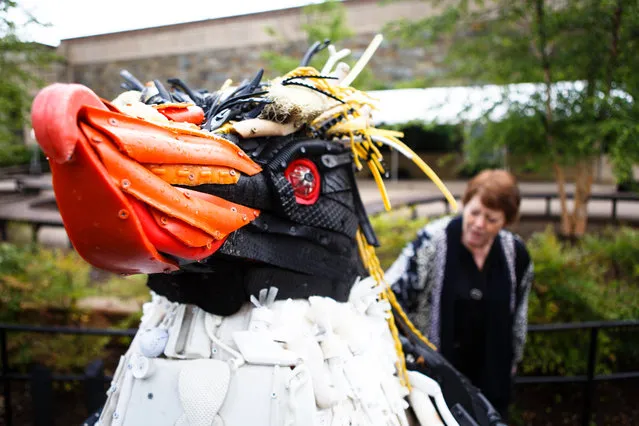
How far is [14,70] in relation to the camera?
136 inches

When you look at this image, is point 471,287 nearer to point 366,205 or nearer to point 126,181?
point 126,181

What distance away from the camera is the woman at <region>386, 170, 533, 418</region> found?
182 centimetres

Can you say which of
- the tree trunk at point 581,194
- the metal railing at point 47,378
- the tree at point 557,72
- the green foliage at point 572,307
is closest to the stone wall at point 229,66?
the tree at point 557,72

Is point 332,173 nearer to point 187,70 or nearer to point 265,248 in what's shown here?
point 265,248

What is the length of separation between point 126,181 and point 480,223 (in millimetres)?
1412

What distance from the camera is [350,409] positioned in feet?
2.85

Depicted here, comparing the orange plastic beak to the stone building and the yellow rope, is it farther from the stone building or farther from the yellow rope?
the stone building

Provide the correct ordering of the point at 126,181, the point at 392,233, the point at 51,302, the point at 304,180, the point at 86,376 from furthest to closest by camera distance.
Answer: the point at 392,233
the point at 51,302
the point at 86,376
the point at 304,180
the point at 126,181

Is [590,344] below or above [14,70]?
below

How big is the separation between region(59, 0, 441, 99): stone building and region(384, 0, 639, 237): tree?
3.26m

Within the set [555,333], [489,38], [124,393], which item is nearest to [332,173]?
[124,393]

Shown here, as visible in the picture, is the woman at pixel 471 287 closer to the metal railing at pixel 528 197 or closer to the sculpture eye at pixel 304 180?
the sculpture eye at pixel 304 180

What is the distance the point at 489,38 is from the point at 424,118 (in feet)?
3.16

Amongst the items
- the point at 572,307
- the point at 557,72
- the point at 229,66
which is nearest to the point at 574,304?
the point at 572,307
